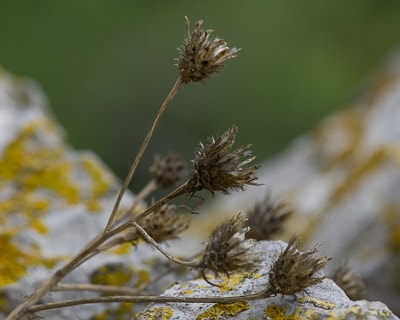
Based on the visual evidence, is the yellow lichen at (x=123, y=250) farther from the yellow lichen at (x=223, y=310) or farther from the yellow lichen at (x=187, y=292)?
the yellow lichen at (x=223, y=310)

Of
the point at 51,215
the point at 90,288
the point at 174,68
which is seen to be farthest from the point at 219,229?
the point at 174,68

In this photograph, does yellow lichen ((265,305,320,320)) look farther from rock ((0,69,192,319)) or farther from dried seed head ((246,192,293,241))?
rock ((0,69,192,319))

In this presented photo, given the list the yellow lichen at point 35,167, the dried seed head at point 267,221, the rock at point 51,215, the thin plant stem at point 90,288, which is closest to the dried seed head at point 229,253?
the thin plant stem at point 90,288

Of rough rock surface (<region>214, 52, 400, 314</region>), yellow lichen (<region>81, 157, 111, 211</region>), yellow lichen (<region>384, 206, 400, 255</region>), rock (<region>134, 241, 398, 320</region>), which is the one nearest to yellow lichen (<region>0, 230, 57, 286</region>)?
yellow lichen (<region>81, 157, 111, 211</region>)

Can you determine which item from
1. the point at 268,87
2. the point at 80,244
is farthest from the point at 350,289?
the point at 268,87

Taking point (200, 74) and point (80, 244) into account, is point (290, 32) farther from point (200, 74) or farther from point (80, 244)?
point (200, 74)

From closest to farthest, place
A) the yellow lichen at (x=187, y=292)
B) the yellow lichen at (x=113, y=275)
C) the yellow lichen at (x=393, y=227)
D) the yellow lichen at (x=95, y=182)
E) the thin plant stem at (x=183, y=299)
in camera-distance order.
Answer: the thin plant stem at (x=183, y=299) < the yellow lichen at (x=187, y=292) < the yellow lichen at (x=113, y=275) < the yellow lichen at (x=95, y=182) < the yellow lichen at (x=393, y=227)
